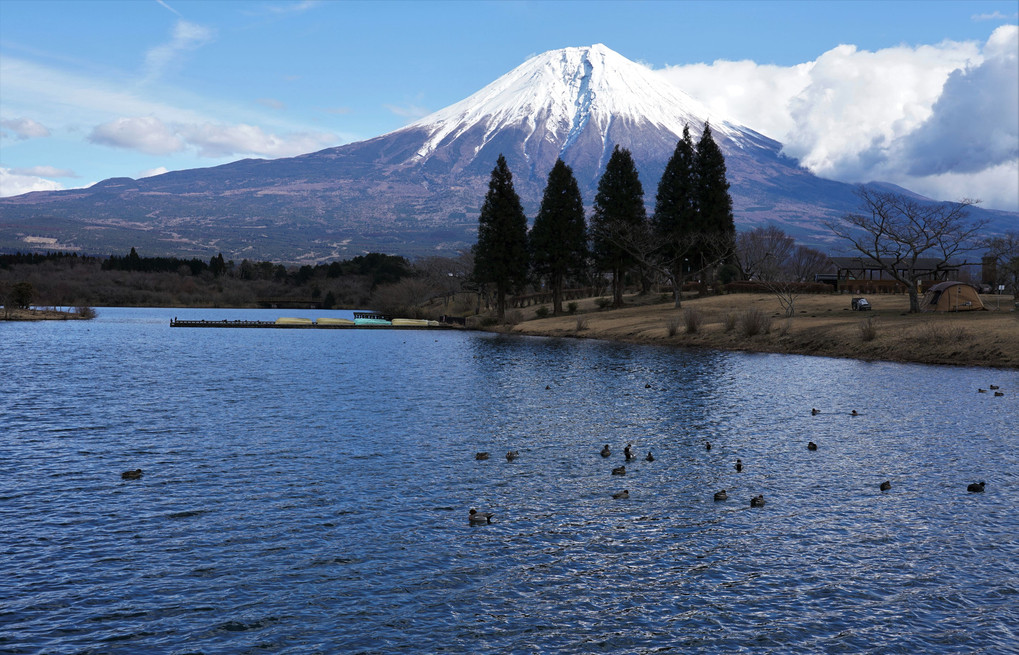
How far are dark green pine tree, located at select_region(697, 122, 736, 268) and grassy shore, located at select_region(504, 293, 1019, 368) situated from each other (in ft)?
25.9

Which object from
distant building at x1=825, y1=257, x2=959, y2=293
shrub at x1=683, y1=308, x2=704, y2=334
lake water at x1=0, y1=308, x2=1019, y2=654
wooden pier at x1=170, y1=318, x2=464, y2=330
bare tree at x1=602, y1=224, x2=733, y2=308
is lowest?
lake water at x1=0, y1=308, x2=1019, y2=654

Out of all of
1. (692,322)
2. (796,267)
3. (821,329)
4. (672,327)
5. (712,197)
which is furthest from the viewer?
(796,267)

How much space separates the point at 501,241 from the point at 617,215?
1491 centimetres

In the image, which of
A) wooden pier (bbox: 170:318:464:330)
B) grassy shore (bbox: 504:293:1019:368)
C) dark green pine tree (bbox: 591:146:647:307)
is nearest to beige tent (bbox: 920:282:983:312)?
grassy shore (bbox: 504:293:1019:368)

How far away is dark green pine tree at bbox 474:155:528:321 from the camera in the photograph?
100 metres

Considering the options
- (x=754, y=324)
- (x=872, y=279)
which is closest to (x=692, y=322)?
(x=754, y=324)

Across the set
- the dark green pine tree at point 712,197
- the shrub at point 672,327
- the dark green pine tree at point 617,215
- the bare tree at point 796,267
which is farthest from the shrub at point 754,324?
the bare tree at point 796,267

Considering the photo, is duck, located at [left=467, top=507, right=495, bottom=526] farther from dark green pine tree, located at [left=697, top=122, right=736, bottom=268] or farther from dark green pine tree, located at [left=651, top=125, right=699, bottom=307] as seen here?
dark green pine tree, located at [left=697, top=122, right=736, bottom=268]

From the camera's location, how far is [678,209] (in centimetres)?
9762

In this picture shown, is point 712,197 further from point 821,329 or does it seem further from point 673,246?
point 821,329

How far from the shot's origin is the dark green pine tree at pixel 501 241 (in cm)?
10000

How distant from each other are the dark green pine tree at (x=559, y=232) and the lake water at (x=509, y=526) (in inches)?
2576

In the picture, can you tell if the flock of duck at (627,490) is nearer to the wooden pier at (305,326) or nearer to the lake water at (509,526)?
the lake water at (509,526)

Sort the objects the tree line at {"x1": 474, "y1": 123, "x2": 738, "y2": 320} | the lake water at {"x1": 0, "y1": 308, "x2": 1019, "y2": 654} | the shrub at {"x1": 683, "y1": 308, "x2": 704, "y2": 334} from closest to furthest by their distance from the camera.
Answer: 1. the lake water at {"x1": 0, "y1": 308, "x2": 1019, "y2": 654}
2. the shrub at {"x1": 683, "y1": 308, "x2": 704, "y2": 334}
3. the tree line at {"x1": 474, "y1": 123, "x2": 738, "y2": 320}
